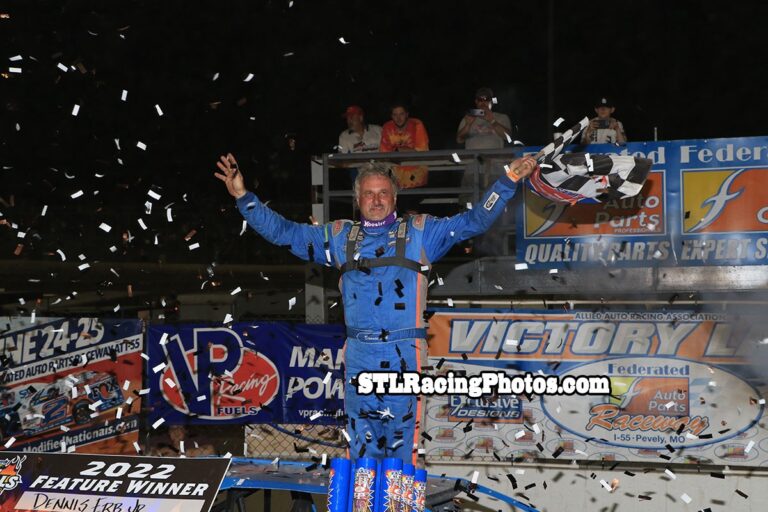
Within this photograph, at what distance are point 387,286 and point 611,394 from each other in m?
4.61

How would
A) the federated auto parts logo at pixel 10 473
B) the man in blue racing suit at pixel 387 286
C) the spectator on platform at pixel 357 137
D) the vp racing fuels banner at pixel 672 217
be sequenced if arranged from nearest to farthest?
the federated auto parts logo at pixel 10 473
the man in blue racing suit at pixel 387 286
the vp racing fuels banner at pixel 672 217
the spectator on platform at pixel 357 137

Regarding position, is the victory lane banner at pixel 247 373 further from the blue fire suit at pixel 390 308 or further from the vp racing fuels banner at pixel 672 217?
the blue fire suit at pixel 390 308

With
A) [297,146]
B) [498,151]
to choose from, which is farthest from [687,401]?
[297,146]

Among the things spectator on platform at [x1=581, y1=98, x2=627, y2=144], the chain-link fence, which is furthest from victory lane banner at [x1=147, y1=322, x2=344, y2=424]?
spectator on platform at [x1=581, y1=98, x2=627, y2=144]

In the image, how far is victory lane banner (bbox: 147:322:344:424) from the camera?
1017cm

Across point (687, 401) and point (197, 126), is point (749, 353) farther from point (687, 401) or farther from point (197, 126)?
point (197, 126)

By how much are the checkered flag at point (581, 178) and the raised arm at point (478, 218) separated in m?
0.61

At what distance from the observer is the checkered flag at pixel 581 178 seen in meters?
6.53

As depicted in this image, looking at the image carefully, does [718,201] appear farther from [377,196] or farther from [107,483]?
[107,483]

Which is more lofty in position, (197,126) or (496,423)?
(197,126)

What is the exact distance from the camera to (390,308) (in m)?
5.79

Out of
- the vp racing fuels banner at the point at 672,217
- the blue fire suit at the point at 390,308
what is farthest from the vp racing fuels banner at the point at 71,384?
the blue fire suit at the point at 390,308

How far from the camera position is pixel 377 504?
498 centimetres

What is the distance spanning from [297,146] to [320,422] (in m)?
28.0
